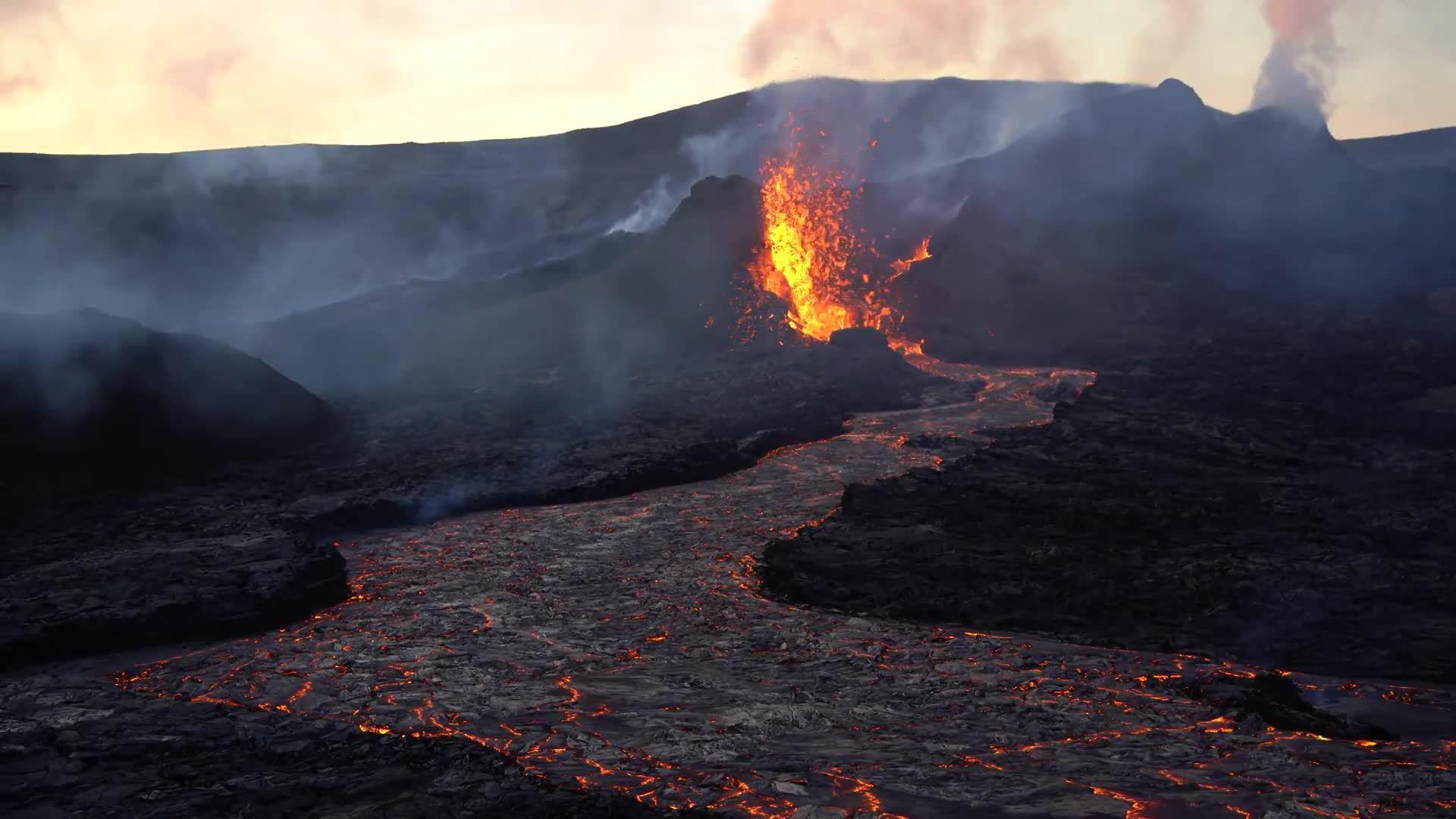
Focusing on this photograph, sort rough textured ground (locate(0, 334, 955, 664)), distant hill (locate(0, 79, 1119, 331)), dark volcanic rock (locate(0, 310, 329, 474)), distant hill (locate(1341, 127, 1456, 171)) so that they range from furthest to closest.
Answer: distant hill (locate(1341, 127, 1456, 171)) < distant hill (locate(0, 79, 1119, 331)) < dark volcanic rock (locate(0, 310, 329, 474)) < rough textured ground (locate(0, 334, 955, 664))

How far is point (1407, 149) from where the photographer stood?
104 metres

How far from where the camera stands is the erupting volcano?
123ft

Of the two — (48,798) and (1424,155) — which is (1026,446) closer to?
(48,798)

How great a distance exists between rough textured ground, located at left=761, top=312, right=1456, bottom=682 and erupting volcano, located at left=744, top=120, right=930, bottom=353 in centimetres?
1522

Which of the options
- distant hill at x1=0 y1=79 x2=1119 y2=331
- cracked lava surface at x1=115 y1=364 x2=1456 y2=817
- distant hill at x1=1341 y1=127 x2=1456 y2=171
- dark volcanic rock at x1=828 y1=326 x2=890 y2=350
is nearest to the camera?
cracked lava surface at x1=115 y1=364 x2=1456 y2=817

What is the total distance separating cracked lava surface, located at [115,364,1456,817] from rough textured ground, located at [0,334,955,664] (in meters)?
1.03

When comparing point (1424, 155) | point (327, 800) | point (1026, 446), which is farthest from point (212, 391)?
point (1424, 155)

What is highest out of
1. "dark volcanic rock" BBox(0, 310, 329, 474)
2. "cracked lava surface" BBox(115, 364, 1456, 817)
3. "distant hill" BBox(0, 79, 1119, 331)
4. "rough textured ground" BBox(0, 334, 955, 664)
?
"distant hill" BBox(0, 79, 1119, 331)

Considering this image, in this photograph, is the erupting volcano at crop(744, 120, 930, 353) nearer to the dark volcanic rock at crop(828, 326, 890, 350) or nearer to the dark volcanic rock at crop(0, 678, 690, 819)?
the dark volcanic rock at crop(828, 326, 890, 350)

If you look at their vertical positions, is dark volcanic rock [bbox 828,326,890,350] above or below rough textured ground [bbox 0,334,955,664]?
above

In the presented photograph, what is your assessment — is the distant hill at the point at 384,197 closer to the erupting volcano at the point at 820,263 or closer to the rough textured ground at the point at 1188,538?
the erupting volcano at the point at 820,263

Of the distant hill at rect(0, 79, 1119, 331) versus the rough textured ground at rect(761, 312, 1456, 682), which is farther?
the distant hill at rect(0, 79, 1119, 331)

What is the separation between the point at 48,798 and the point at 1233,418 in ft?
65.4

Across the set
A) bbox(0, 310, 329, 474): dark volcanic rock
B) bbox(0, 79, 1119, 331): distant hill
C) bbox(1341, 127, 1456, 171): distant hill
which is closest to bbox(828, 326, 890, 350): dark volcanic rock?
bbox(0, 310, 329, 474): dark volcanic rock
